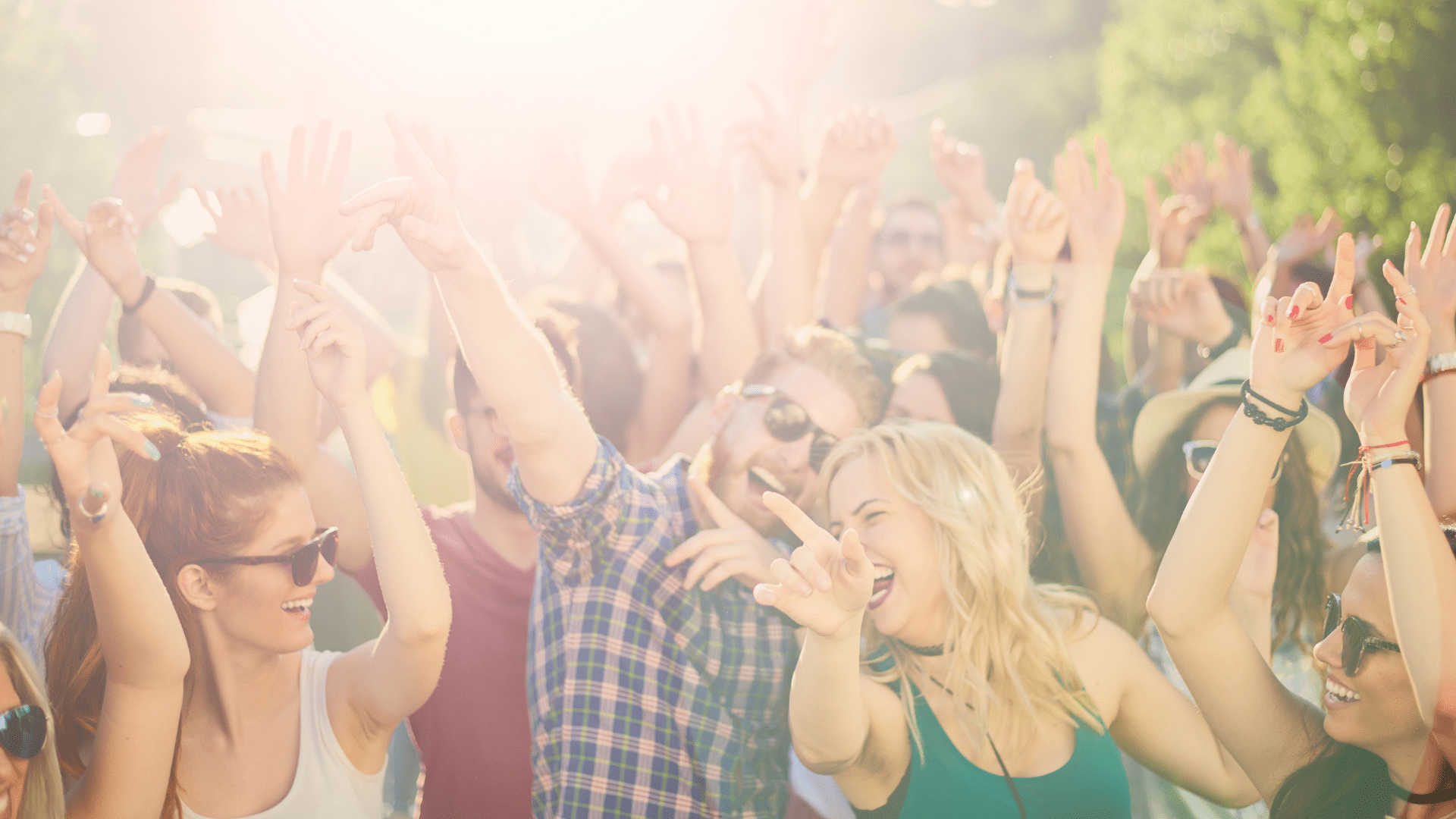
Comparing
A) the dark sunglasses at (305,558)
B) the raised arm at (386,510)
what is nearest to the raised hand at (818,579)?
the raised arm at (386,510)

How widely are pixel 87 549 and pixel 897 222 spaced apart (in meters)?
3.83

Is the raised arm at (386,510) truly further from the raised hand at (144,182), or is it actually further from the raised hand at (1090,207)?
the raised hand at (1090,207)

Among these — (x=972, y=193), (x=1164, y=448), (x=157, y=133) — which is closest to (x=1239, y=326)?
(x=1164, y=448)

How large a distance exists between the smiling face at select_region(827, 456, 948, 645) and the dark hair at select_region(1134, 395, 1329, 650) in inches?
29.5

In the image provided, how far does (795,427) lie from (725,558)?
534 millimetres

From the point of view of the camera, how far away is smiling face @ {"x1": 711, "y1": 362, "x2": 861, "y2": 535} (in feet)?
→ 7.91

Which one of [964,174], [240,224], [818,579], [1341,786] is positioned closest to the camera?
[818,579]

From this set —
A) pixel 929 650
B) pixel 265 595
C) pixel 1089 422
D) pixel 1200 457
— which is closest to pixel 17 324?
pixel 265 595

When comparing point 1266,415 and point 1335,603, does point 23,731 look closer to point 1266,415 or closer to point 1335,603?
Answer: point 1266,415

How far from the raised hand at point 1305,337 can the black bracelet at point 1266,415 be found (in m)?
0.01

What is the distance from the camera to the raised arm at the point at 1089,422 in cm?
243

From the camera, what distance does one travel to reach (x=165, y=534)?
2.03 metres

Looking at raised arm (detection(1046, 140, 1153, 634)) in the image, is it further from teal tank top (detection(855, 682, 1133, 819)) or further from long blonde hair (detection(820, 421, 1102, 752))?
teal tank top (detection(855, 682, 1133, 819))

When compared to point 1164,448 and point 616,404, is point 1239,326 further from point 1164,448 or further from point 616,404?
point 616,404
